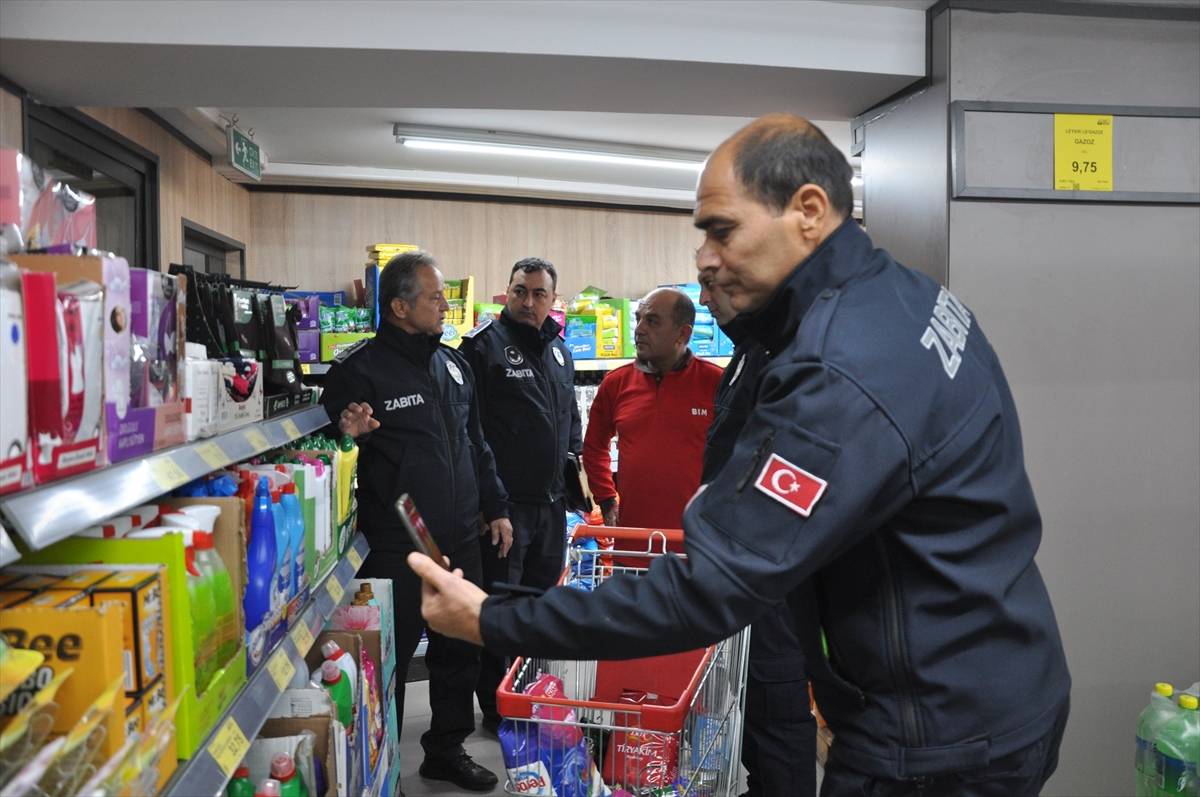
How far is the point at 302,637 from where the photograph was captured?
6.77 feet

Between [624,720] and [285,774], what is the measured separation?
0.69 m

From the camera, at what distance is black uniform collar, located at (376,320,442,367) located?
3.29m

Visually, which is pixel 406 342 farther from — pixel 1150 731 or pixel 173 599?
pixel 1150 731

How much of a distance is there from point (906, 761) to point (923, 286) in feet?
2.43

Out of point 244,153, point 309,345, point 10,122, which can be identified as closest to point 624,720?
point 10,122

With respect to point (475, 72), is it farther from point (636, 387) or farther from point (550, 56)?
point (636, 387)

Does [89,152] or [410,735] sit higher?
[89,152]

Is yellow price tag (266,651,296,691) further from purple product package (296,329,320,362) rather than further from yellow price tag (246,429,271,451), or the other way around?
purple product package (296,329,320,362)

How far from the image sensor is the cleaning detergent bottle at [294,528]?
201cm

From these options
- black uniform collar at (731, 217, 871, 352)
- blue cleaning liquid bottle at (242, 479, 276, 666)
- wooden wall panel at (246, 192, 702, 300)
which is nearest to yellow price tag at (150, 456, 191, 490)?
blue cleaning liquid bottle at (242, 479, 276, 666)

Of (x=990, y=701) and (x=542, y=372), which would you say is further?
(x=542, y=372)

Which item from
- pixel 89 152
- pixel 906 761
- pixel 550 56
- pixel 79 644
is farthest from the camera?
pixel 89 152

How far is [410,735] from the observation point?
4.04 meters

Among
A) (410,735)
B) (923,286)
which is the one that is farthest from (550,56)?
(410,735)
